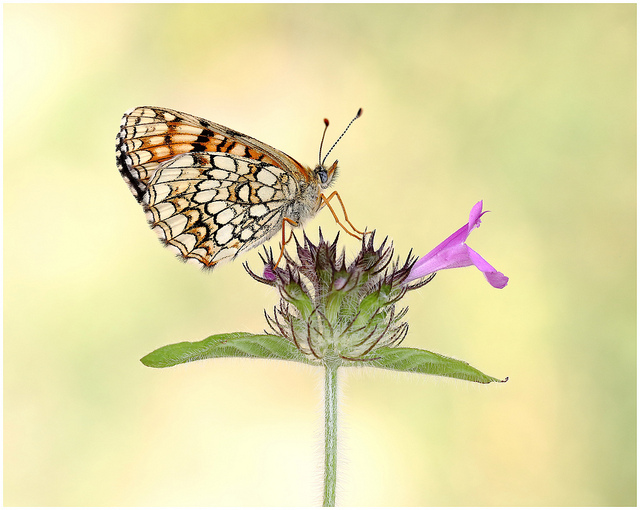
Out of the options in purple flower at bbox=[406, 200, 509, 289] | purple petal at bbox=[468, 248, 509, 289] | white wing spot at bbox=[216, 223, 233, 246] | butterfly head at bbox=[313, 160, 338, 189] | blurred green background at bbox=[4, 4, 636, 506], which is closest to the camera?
purple petal at bbox=[468, 248, 509, 289]

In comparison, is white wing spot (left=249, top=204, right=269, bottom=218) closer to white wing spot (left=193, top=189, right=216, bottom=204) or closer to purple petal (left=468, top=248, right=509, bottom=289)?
white wing spot (left=193, top=189, right=216, bottom=204)

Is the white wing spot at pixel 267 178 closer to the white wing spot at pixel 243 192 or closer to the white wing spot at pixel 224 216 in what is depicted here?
the white wing spot at pixel 243 192

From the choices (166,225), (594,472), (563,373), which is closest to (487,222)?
(563,373)

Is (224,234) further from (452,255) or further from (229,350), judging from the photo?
(452,255)

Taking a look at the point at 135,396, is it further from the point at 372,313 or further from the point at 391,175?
the point at 372,313

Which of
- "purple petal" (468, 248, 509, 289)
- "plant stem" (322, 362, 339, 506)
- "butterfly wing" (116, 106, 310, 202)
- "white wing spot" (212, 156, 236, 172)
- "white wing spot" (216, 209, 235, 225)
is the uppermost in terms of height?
"butterfly wing" (116, 106, 310, 202)

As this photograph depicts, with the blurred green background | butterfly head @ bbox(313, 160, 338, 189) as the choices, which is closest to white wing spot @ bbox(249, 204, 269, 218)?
butterfly head @ bbox(313, 160, 338, 189)

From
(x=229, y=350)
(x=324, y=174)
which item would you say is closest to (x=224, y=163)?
(x=324, y=174)

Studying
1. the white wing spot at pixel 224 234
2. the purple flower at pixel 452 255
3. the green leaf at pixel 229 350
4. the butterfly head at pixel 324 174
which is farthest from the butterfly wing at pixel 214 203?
the purple flower at pixel 452 255

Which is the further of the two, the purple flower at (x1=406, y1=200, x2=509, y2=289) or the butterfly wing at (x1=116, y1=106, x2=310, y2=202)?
the butterfly wing at (x1=116, y1=106, x2=310, y2=202)
